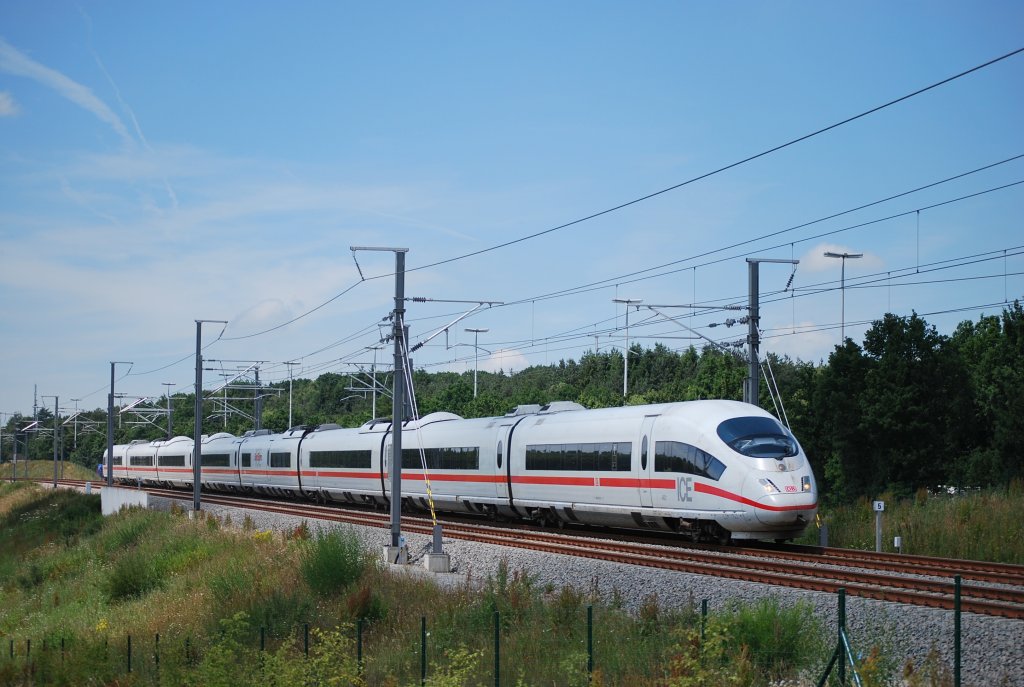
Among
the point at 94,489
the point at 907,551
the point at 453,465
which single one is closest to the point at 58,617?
the point at 453,465

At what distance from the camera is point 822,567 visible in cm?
2044

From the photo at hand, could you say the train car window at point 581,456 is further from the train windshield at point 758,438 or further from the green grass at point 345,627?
the green grass at point 345,627

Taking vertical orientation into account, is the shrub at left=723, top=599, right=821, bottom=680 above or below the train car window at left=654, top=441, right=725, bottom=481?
below

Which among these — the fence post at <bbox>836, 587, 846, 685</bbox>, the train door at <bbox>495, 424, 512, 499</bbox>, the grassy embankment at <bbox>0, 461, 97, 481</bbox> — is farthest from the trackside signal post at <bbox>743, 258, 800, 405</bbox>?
the grassy embankment at <bbox>0, 461, 97, 481</bbox>

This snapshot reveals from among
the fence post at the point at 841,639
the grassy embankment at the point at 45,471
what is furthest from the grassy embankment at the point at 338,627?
the grassy embankment at the point at 45,471

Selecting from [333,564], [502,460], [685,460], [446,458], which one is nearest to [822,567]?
[685,460]

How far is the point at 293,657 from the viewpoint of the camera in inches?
725

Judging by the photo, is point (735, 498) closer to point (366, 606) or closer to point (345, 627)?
point (366, 606)

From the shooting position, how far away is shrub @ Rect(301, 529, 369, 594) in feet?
81.4

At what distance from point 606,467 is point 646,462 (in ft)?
6.17

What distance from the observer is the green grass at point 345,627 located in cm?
1406

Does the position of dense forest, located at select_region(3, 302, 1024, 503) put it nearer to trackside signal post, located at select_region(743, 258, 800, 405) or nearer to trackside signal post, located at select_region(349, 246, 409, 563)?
trackside signal post, located at select_region(743, 258, 800, 405)

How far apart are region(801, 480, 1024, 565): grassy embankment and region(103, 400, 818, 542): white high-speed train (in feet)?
9.68

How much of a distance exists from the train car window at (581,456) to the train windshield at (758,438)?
3.42 metres
